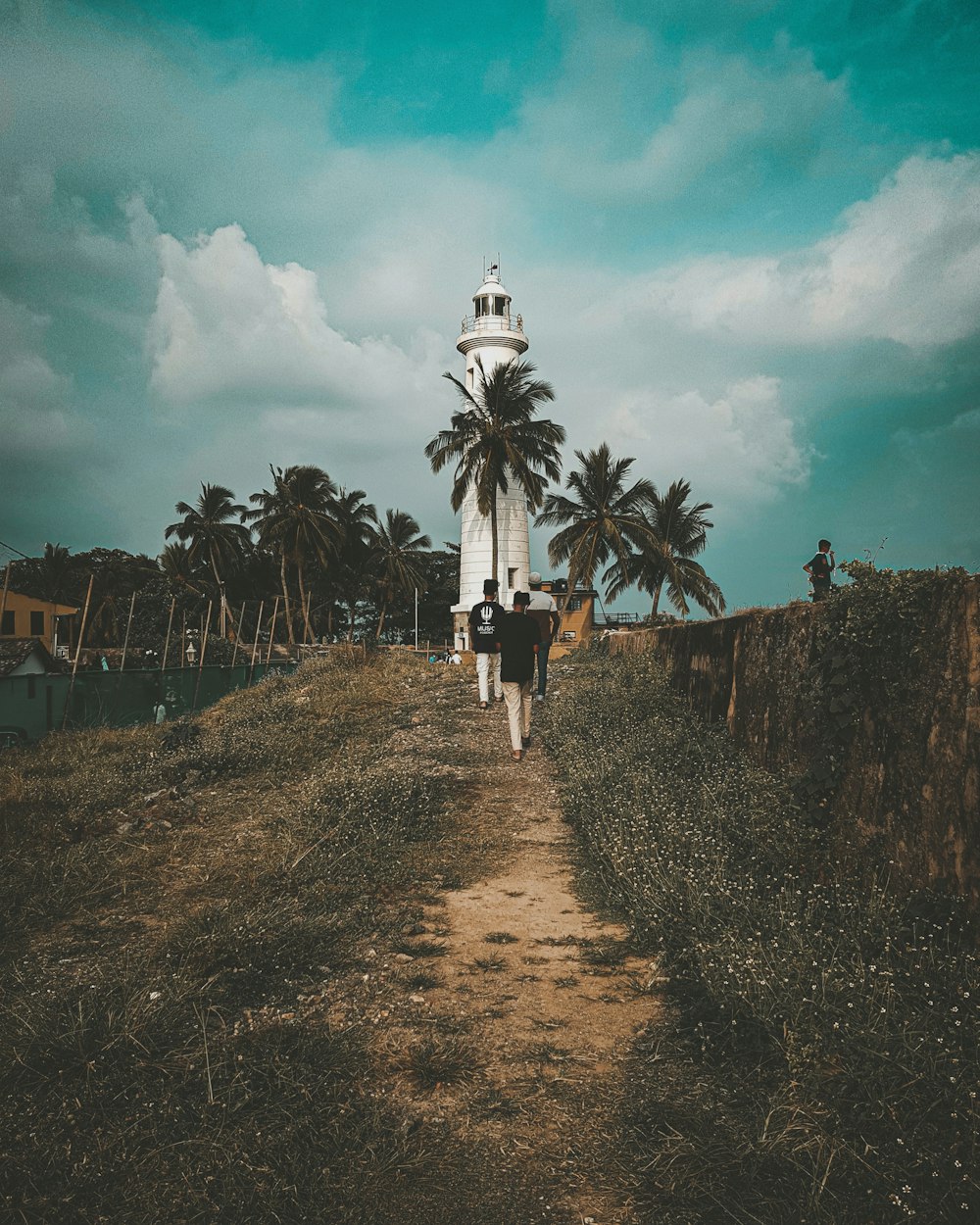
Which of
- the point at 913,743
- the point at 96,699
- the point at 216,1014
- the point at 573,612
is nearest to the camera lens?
the point at 216,1014

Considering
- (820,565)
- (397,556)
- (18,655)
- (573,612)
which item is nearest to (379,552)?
(397,556)

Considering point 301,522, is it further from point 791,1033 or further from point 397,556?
point 791,1033

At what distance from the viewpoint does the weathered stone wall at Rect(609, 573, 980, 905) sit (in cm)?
334

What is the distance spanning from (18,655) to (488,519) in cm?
1805

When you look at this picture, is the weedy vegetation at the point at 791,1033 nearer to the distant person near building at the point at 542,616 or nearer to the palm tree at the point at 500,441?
the distant person near building at the point at 542,616

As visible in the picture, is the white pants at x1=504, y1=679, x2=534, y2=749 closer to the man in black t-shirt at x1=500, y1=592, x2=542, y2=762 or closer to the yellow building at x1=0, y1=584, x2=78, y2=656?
the man in black t-shirt at x1=500, y1=592, x2=542, y2=762

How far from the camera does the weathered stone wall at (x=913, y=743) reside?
334 centimetres

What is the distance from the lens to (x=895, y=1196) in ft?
6.61

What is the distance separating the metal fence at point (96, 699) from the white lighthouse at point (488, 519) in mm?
17955

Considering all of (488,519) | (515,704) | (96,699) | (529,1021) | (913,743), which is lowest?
(529,1021)

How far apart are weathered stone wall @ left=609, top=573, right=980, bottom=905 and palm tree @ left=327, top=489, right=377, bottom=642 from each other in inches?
1749

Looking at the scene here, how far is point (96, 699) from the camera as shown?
13.9 meters

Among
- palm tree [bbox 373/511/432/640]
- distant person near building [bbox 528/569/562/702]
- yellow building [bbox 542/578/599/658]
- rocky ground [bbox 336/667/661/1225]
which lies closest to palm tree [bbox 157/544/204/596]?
palm tree [bbox 373/511/432/640]

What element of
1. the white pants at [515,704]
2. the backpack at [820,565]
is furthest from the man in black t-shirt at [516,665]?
the backpack at [820,565]
